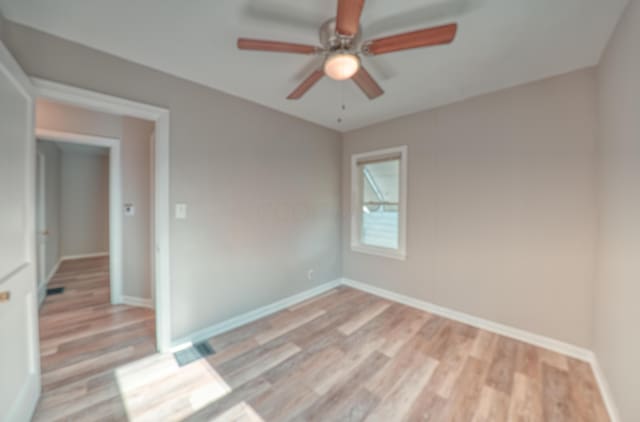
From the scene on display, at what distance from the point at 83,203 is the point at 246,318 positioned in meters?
5.61

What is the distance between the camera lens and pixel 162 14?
4.75 feet

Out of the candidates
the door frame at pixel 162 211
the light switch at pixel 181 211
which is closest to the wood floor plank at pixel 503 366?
the door frame at pixel 162 211

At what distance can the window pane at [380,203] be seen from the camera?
10.7 ft

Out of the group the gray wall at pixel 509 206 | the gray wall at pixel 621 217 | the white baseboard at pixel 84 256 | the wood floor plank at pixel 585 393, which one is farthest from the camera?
the white baseboard at pixel 84 256

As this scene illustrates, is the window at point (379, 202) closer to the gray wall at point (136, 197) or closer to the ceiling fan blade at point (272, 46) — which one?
the ceiling fan blade at point (272, 46)

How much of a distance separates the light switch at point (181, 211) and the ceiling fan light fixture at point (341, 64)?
1662 millimetres

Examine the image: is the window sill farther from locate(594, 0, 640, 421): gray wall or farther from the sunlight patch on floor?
the sunlight patch on floor

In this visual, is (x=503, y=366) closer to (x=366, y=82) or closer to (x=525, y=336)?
(x=525, y=336)

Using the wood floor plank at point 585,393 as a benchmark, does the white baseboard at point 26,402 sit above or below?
above

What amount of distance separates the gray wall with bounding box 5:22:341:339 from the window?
594mm

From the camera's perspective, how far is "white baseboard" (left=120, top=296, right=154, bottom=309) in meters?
2.99

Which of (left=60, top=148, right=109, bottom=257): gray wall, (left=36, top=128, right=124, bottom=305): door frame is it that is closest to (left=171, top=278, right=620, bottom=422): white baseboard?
(left=36, top=128, right=124, bottom=305): door frame

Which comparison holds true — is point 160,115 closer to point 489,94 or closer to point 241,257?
point 241,257

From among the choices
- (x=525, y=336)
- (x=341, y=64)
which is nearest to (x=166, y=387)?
(x=341, y=64)
